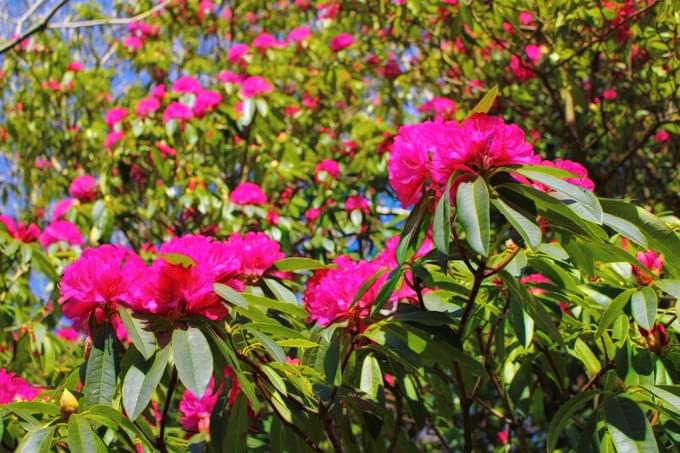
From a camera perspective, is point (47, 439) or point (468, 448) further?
point (468, 448)

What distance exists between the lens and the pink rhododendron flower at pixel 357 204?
9.73ft

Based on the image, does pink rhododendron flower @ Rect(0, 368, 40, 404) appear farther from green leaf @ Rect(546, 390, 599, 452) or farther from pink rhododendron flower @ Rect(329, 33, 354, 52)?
pink rhododendron flower @ Rect(329, 33, 354, 52)

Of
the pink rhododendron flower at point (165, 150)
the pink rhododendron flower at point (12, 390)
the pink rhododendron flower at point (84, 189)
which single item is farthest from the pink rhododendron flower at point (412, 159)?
the pink rhododendron flower at point (84, 189)

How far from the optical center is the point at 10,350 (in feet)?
10.8

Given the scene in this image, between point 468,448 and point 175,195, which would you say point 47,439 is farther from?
point 175,195

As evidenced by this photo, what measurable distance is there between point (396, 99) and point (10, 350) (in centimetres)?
249

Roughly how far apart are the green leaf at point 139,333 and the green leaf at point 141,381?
22 millimetres

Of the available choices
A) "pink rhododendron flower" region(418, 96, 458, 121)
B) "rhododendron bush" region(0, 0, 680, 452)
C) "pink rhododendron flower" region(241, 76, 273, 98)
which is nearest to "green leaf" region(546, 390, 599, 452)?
A: "rhododendron bush" region(0, 0, 680, 452)

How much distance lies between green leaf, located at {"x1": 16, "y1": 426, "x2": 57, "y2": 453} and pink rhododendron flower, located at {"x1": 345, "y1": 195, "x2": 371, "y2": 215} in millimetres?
1949

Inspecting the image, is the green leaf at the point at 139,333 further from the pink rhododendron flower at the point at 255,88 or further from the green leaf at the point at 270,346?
the pink rhododendron flower at the point at 255,88

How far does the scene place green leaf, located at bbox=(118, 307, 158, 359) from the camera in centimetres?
114

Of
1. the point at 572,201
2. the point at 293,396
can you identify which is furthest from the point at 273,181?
the point at 572,201

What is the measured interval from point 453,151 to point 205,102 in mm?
2409

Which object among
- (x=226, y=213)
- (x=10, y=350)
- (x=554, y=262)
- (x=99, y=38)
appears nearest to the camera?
(x=554, y=262)
